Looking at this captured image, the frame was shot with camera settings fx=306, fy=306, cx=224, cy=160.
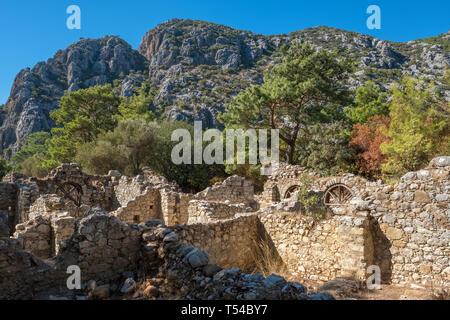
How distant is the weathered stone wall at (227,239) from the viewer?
19.9ft

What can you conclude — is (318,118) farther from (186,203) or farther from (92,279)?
(92,279)

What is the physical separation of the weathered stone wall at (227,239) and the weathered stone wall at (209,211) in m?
1.39

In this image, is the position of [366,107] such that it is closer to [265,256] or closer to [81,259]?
[265,256]

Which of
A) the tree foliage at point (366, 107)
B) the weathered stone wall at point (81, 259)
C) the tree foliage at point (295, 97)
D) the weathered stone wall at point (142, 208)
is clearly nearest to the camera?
the weathered stone wall at point (81, 259)

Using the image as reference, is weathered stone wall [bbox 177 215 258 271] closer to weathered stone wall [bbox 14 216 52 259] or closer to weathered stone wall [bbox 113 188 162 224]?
weathered stone wall [bbox 14 216 52 259]

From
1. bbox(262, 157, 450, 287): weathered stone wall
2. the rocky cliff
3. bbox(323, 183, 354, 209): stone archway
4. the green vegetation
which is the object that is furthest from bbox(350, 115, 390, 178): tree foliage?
the rocky cliff

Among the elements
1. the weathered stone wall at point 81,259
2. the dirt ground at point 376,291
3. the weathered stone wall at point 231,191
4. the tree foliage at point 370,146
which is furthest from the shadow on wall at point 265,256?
the tree foliage at point 370,146

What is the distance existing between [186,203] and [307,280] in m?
6.22

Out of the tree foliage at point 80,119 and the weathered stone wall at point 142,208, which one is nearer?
the weathered stone wall at point 142,208

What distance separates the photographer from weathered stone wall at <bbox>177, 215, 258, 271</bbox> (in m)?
6.07

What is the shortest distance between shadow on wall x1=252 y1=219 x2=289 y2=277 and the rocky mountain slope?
50.3 meters

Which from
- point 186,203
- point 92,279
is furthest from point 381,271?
point 186,203

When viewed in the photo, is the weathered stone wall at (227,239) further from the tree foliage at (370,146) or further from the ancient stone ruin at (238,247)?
the tree foliage at (370,146)
